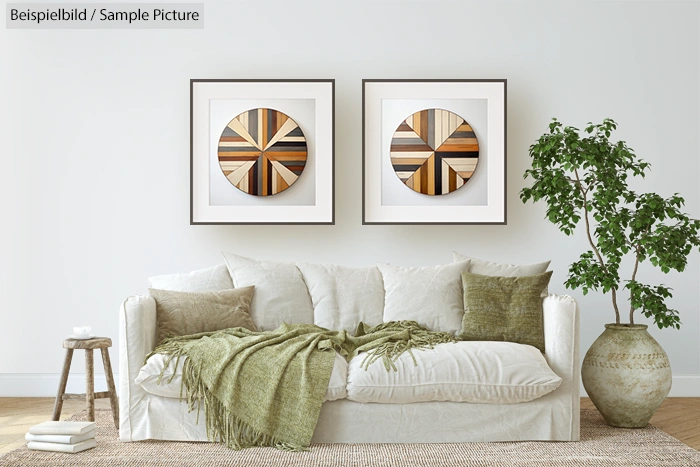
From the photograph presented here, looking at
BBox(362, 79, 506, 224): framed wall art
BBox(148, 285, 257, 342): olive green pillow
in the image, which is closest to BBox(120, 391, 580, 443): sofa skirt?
BBox(148, 285, 257, 342): olive green pillow

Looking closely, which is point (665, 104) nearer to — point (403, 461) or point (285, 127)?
point (285, 127)

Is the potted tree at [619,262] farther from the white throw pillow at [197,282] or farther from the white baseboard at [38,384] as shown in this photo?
the white baseboard at [38,384]

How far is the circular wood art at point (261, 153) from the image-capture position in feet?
14.2

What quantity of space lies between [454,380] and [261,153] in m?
2.01

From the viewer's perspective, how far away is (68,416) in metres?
3.83

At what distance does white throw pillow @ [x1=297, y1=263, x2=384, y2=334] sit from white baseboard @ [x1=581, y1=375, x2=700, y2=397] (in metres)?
1.61

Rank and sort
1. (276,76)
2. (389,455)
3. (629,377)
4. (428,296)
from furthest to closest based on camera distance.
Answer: (276,76), (428,296), (629,377), (389,455)

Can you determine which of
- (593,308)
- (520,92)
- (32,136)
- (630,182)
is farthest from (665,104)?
(32,136)

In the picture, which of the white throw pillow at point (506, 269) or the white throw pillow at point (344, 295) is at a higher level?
the white throw pillow at point (506, 269)

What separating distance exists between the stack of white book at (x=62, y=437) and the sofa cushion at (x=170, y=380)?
1.01 feet

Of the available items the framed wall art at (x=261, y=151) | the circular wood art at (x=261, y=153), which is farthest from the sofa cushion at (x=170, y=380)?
the circular wood art at (x=261, y=153)

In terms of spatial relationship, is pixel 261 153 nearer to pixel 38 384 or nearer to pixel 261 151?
pixel 261 151

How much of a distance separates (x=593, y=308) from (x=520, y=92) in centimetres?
146

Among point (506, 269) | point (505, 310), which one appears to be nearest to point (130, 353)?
point (505, 310)
